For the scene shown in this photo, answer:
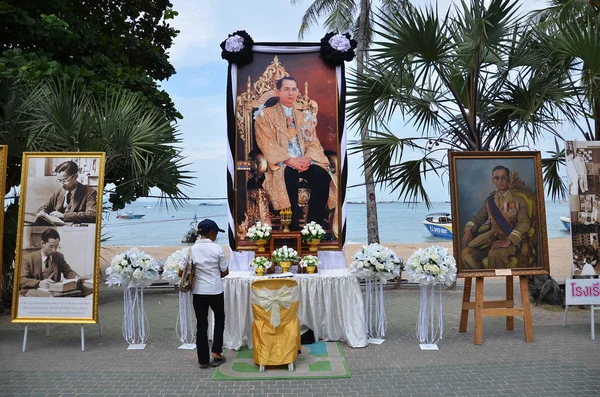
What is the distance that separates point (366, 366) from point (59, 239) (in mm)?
4508

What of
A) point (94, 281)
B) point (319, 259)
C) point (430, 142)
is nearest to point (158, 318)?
point (94, 281)

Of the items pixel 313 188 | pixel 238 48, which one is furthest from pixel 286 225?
pixel 238 48

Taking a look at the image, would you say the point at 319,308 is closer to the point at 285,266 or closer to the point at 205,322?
the point at 285,266

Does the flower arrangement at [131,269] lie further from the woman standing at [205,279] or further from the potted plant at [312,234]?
the potted plant at [312,234]

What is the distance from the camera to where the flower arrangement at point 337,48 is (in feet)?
26.8

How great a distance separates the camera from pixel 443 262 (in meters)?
6.77

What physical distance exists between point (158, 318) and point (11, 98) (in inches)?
176

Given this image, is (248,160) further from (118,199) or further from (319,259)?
(118,199)

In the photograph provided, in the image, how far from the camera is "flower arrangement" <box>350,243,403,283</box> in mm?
6875

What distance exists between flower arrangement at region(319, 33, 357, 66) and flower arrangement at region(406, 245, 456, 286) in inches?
138

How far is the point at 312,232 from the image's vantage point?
759 cm

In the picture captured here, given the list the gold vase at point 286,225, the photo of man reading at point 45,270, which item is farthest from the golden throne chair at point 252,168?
the photo of man reading at point 45,270

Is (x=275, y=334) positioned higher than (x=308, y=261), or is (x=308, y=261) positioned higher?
(x=308, y=261)

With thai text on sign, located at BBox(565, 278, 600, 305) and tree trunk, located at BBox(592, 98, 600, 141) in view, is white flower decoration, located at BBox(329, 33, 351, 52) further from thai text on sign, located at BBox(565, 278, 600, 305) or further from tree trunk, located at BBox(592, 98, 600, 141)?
thai text on sign, located at BBox(565, 278, 600, 305)
